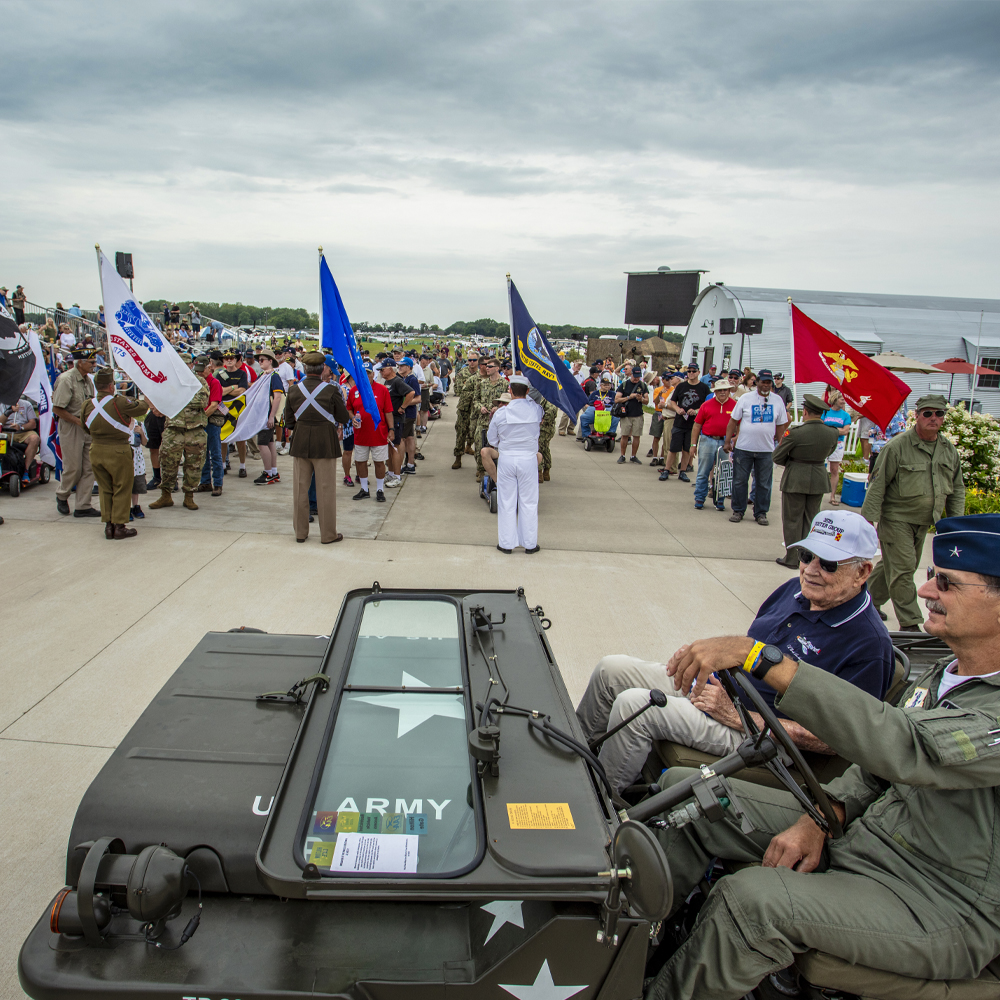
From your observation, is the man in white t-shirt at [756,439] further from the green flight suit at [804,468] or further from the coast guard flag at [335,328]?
the coast guard flag at [335,328]

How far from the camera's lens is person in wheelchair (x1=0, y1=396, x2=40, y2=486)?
8.69 meters

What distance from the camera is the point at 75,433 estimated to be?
7.51m

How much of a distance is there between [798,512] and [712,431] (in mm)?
2575

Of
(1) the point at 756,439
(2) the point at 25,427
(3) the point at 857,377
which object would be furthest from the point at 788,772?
(2) the point at 25,427

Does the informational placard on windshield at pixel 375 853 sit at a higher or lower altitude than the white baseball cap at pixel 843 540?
lower

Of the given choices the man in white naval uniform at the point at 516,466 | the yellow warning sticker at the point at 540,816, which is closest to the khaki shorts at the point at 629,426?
the man in white naval uniform at the point at 516,466

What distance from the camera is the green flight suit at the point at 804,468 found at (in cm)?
688

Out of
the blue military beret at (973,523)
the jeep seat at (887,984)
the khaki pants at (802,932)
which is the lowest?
the jeep seat at (887,984)

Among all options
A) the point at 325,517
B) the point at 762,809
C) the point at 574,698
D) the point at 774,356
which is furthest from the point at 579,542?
the point at 774,356

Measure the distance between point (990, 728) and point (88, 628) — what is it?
17.8 ft

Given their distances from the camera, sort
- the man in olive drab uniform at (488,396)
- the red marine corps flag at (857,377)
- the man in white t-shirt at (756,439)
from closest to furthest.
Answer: the red marine corps flag at (857,377) → the man in white t-shirt at (756,439) → the man in olive drab uniform at (488,396)

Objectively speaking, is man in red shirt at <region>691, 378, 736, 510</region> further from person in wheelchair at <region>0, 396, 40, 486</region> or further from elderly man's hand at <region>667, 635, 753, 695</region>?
person in wheelchair at <region>0, 396, 40, 486</region>

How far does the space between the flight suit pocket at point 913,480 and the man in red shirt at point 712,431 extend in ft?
13.8

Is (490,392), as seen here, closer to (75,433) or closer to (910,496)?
(75,433)
